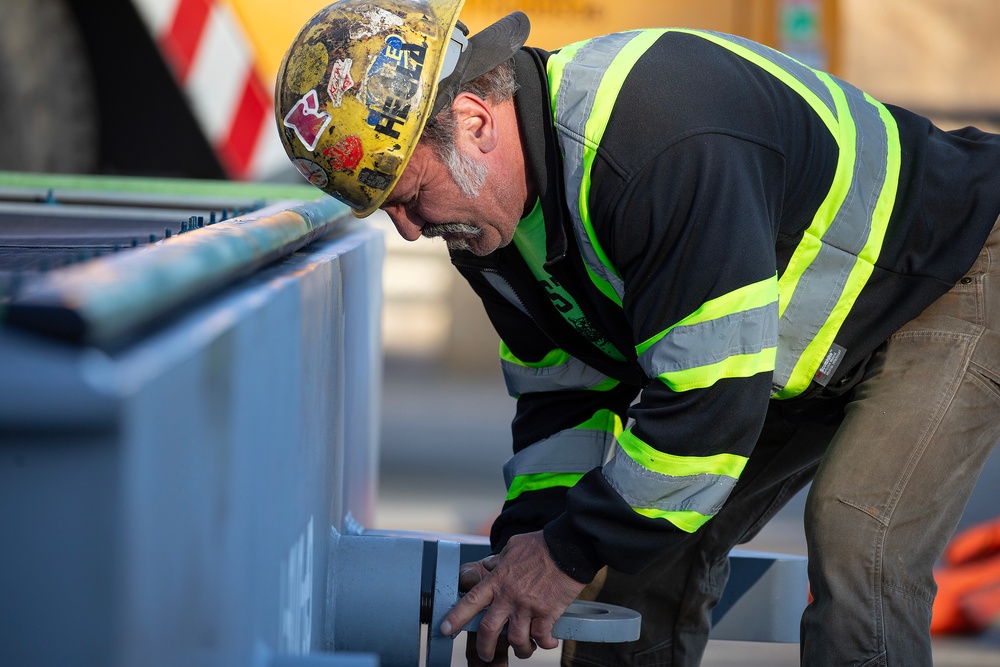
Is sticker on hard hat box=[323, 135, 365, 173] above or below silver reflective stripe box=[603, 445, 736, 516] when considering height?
above

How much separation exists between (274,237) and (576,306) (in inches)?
31.2

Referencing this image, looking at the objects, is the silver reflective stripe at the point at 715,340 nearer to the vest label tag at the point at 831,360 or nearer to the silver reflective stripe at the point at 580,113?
the silver reflective stripe at the point at 580,113

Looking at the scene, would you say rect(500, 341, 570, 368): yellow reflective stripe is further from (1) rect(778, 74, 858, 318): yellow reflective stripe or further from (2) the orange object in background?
(2) the orange object in background

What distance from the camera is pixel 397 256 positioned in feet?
14.8

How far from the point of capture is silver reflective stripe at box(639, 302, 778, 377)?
5.03ft

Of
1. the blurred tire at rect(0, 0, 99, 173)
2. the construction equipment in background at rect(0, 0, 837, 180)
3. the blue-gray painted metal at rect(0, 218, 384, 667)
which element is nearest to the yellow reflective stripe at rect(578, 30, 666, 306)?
the blue-gray painted metal at rect(0, 218, 384, 667)

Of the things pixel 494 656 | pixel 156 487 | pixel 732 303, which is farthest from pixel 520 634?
pixel 156 487

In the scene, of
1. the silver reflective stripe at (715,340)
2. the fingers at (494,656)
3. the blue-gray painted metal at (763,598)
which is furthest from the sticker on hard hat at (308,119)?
the blue-gray painted metal at (763,598)

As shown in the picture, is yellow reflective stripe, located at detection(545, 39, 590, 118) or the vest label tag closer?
yellow reflective stripe, located at detection(545, 39, 590, 118)

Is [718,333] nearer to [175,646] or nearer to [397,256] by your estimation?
[175,646]

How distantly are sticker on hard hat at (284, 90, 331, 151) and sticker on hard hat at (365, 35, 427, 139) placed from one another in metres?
A: 0.07

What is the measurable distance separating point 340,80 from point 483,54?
0.24 metres

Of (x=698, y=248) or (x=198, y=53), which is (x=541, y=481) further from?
(x=198, y=53)

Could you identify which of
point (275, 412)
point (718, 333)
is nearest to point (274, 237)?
point (275, 412)
